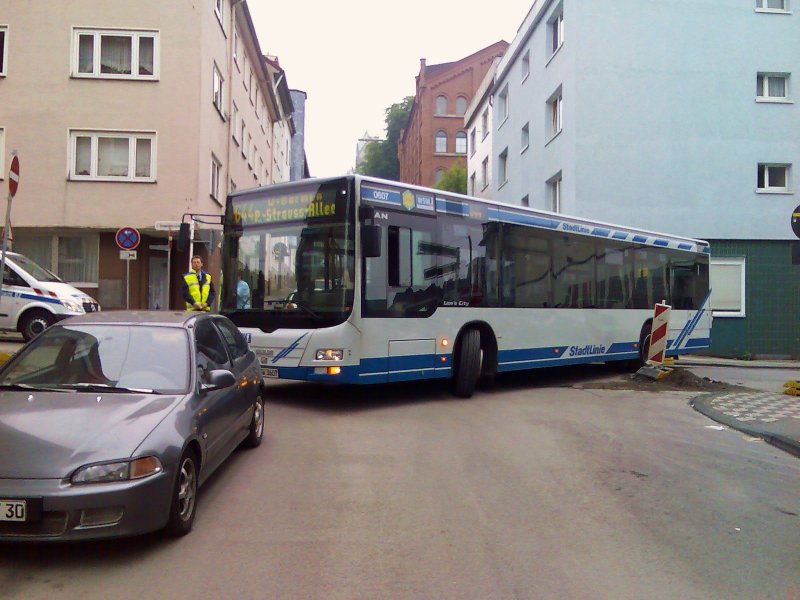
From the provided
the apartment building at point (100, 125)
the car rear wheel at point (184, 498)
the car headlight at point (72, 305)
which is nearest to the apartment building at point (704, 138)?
the apartment building at point (100, 125)

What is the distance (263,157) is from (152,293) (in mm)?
16867

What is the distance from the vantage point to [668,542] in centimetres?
452

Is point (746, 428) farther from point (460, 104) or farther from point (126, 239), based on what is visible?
point (460, 104)

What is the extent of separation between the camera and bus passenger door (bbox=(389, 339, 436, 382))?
9352 millimetres

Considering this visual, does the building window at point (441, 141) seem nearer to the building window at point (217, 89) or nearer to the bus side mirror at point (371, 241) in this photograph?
the building window at point (217, 89)

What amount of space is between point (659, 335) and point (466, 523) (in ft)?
35.2

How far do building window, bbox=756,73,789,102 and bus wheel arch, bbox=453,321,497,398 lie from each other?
16519 millimetres

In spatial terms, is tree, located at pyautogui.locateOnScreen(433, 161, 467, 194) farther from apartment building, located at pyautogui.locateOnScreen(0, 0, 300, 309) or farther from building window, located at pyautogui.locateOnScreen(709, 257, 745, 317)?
apartment building, located at pyautogui.locateOnScreen(0, 0, 300, 309)

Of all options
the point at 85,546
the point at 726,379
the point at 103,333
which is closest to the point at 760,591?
the point at 85,546

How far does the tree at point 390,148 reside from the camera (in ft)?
266

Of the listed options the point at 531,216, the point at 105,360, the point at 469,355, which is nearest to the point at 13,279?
the point at 469,355

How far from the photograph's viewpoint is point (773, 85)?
22.1 m

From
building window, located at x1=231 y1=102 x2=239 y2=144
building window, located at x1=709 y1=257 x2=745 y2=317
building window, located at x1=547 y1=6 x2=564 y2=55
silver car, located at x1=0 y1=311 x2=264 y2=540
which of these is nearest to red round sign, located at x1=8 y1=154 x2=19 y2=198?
silver car, located at x1=0 y1=311 x2=264 y2=540

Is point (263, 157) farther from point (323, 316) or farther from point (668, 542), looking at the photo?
point (668, 542)
